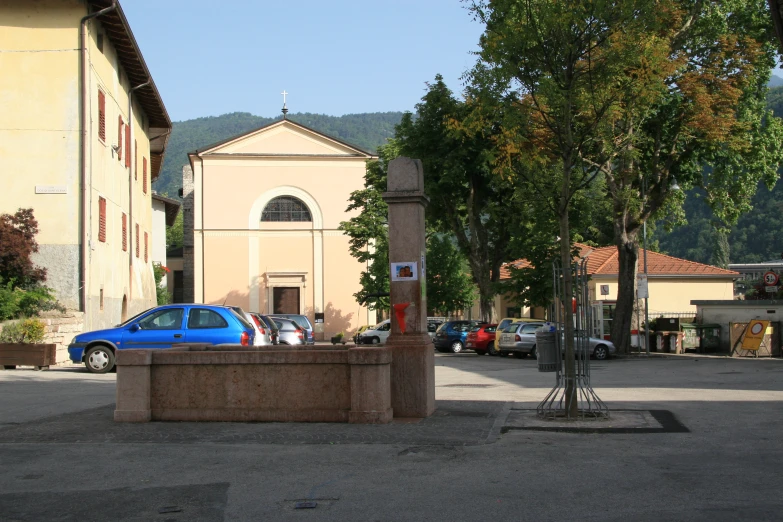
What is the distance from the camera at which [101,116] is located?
2850 centimetres

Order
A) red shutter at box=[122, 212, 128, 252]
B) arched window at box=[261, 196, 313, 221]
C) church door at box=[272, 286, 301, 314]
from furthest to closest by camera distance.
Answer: arched window at box=[261, 196, 313, 221] → church door at box=[272, 286, 301, 314] → red shutter at box=[122, 212, 128, 252]

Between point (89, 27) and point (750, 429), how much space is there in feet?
76.3

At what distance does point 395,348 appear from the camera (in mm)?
11250

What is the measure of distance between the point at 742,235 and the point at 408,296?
9770cm

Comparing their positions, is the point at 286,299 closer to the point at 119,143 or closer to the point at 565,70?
the point at 119,143

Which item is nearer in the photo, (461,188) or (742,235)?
(461,188)

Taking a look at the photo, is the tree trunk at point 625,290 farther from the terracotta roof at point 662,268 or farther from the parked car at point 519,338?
the terracotta roof at point 662,268

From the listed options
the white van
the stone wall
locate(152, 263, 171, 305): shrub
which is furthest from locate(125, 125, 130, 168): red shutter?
locate(152, 263, 171, 305): shrub

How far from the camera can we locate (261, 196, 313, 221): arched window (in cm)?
5559

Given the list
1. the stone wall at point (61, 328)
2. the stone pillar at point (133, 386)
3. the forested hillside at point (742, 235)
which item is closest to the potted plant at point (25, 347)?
the stone wall at point (61, 328)

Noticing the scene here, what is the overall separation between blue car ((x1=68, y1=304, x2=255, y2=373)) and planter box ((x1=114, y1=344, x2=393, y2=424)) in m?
7.01

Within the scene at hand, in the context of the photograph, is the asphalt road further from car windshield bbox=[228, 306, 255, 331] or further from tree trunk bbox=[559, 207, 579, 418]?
car windshield bbox=[228, 306, 255, 331]

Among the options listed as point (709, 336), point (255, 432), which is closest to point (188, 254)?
point (709, 336)

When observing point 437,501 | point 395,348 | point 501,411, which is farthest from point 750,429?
point 437,501
